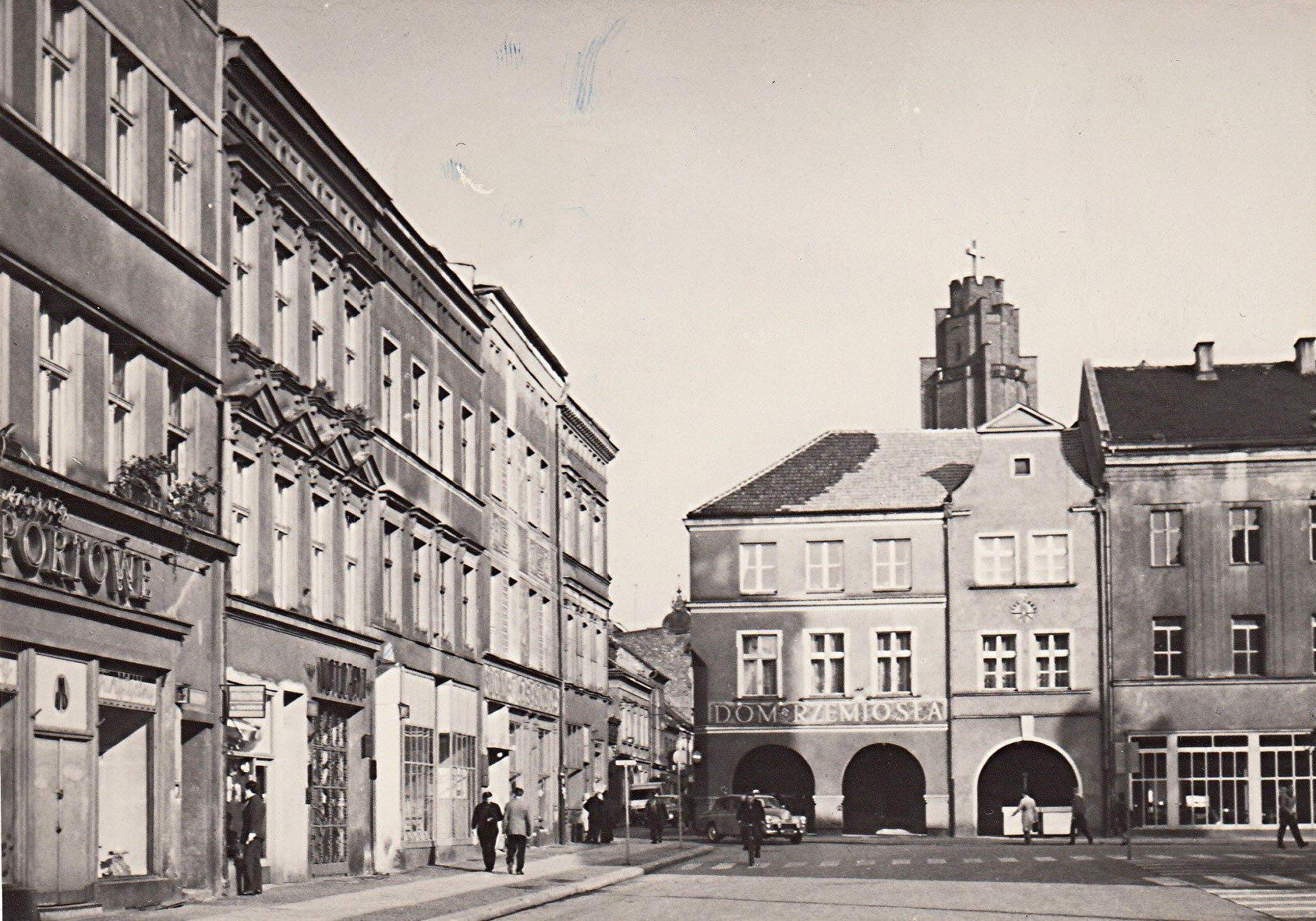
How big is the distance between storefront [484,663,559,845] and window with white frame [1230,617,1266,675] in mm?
23045

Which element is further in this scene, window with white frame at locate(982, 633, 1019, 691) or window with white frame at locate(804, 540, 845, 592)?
window with white frame at locate(804, 540, 845, 592)

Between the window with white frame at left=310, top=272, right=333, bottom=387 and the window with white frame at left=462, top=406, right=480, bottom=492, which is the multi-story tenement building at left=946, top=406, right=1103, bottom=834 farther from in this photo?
the window with white frame at left=310, top=272, right=333, bottom=387

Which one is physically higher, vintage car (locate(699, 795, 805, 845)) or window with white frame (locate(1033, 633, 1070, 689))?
window with white frame (locate(1033, 633, 1070, 689))

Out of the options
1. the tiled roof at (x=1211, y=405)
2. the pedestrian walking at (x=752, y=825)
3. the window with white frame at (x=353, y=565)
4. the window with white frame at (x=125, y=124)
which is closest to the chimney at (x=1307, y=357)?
the tiled roof at (x=1211, y=405)

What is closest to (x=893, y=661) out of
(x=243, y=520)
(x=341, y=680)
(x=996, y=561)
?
(x=996, y=561)

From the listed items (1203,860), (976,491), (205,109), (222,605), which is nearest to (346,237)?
(205,109)

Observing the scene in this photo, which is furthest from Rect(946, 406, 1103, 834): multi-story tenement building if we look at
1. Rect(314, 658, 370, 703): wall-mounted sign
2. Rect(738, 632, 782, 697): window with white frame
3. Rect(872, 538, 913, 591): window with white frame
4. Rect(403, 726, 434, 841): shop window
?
Rect(314, 658, 370, 703): wall-mounted sign

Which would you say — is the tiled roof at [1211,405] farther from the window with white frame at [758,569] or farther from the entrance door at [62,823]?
the entrance door at [62,823]

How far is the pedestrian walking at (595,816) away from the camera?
51.2 meters

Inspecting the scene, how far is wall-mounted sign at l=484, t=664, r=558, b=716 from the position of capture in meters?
42.9

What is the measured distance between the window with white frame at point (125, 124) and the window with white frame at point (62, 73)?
1.08m

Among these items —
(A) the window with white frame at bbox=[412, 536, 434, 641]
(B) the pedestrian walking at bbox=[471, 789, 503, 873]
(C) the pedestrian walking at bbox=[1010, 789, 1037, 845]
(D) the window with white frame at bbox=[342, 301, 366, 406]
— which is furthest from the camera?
(C) the pedestrian walking at bbox=[1010, 789, 1037, 845]

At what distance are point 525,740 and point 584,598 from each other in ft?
35.6

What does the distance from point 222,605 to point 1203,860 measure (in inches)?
992
